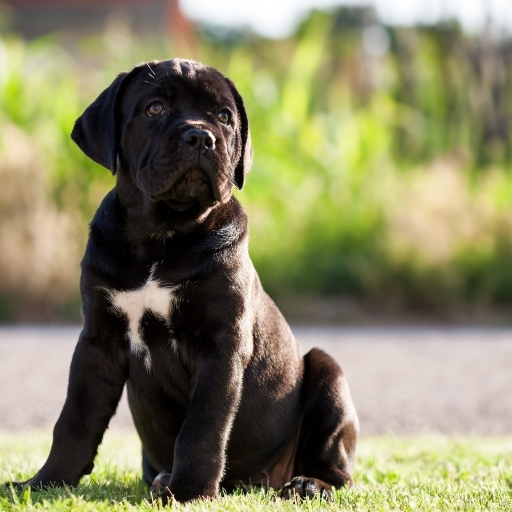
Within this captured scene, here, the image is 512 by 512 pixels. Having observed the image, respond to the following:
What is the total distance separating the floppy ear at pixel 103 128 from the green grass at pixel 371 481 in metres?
1.30

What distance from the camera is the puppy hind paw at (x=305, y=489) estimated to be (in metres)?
3.59

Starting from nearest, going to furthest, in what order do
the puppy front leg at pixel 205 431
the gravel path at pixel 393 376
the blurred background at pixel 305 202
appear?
the puppy front leg at pixel 205 431 → the gravel path at pixel 393 376 → the blurred background at pixel 305 202

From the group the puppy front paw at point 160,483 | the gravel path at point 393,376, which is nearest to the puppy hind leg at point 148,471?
the puppy front paw at point 160,483

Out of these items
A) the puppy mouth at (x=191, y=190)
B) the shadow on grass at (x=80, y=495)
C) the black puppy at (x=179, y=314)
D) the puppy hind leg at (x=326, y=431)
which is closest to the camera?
the shadow on grass at (x=80, y=495)

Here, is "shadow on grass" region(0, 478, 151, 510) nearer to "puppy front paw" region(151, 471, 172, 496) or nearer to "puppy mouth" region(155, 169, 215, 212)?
"puppy front paw" region(151, 471, 172, 496)

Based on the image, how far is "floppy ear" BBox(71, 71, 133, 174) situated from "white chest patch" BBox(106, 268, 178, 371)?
53 cm

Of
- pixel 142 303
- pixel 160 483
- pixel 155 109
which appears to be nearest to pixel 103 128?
pixel 155 109

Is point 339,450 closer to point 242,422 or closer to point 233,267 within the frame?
point 242,422

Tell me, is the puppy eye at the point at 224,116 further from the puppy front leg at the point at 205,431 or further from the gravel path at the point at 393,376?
the gravel path at the point at 393,376

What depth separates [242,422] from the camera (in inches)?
147

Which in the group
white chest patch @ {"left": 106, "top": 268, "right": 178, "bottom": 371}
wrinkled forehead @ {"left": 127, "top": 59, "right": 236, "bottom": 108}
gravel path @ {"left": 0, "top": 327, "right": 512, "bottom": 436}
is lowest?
gravel path @ {"left": 0, "top": 327, "right": 512, "bottom": 436}

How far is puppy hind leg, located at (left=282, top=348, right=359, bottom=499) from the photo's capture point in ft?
12.7

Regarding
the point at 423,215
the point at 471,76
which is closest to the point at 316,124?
the point at 423,215

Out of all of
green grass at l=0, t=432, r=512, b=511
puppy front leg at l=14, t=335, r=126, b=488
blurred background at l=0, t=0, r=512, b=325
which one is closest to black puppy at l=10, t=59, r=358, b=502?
puppy front leg at l=14, t=335, r=126, b=488
